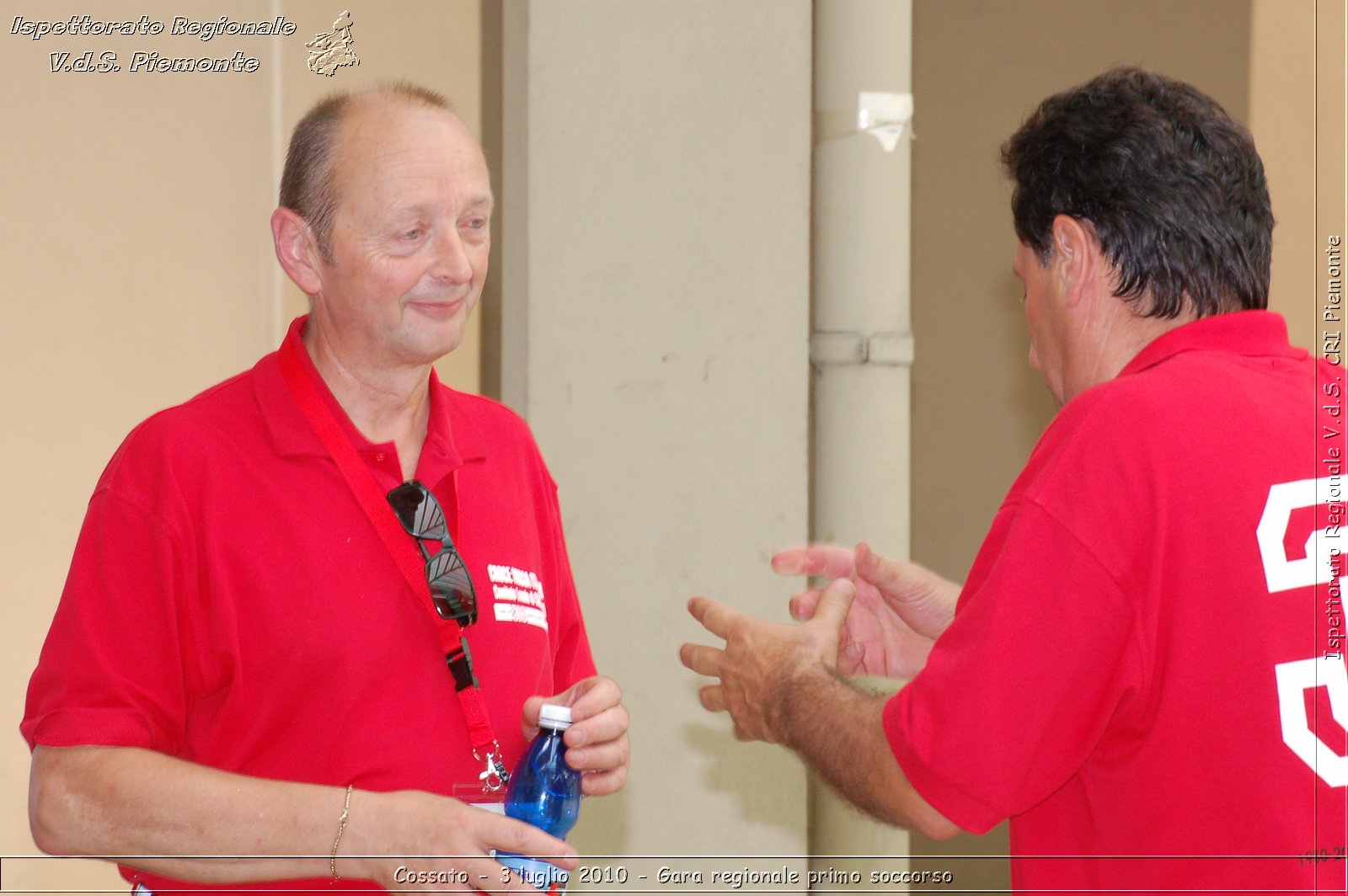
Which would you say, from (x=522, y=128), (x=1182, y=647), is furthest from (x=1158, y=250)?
(x=522, y=128)

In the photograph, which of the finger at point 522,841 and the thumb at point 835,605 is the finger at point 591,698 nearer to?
the finger at point 522,841

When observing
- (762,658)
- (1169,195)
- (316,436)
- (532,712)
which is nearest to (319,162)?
(316,436)

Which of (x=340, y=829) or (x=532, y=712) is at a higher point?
(x=532, y=712)

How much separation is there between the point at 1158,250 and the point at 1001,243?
80.7 inches

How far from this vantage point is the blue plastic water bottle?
1593 mm

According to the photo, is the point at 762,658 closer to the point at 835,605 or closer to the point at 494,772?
the point at 835,605

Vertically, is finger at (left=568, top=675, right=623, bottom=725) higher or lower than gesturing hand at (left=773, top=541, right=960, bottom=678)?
lower

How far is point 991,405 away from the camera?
3.66 metres

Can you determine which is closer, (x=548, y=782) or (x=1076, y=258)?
(x=548, y=782)

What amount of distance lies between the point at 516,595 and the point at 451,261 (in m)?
0.53

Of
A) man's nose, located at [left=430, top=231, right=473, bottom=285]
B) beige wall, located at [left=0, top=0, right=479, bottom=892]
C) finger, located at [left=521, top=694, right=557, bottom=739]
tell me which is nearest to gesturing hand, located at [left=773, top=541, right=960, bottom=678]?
finger, located at [left=521, top=694, right=557, bottom=739]

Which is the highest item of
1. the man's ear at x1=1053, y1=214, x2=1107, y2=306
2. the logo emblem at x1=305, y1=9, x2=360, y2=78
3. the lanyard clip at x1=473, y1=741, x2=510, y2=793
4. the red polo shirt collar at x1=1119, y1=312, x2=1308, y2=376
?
the logo emblem at x1=305, y1=9, x2=360, y2=78

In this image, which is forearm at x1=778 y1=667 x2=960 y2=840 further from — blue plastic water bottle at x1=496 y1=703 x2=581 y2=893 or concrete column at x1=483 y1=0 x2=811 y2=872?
concrete column at x1=483 y1=0 x2=811 y2=872

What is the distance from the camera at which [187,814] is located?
1.48 metres
